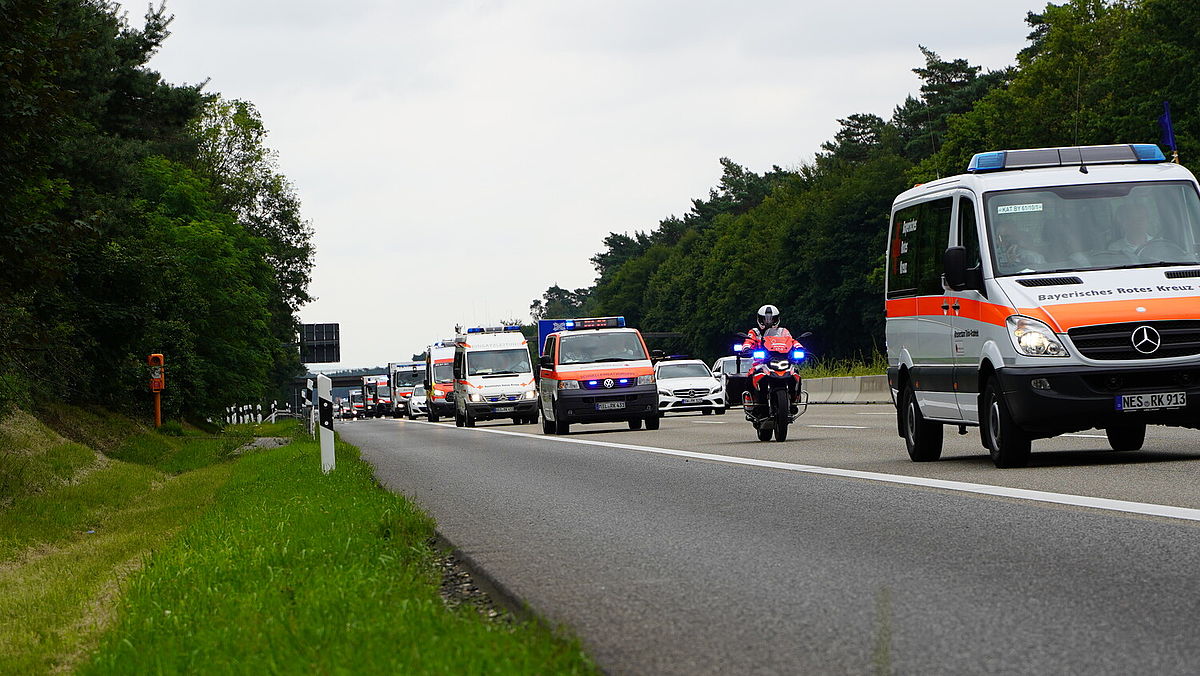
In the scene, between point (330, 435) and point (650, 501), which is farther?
point (330, 435)

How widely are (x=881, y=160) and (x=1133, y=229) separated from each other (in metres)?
78.9

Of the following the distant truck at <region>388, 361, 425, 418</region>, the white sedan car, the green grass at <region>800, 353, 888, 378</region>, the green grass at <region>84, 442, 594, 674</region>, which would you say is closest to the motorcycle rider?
the green grass at <region>84, 442, 594, 674</region>

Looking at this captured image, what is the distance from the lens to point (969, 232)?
13.1 meters

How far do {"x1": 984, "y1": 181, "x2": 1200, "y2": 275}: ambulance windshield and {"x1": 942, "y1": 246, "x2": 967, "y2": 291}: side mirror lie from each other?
25 centimetres

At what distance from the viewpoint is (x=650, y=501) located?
1161 centimetres

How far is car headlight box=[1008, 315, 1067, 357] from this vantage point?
466 inches

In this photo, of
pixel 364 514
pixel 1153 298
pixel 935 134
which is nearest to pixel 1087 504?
pixel 1153 298

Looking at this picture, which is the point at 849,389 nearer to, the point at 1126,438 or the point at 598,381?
the point at 598,381

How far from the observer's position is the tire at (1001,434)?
1227cm

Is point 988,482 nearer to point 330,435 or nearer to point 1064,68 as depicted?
point 330,435

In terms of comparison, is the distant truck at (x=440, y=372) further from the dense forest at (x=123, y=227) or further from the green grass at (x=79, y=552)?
the green grass at (x=79, y=552)

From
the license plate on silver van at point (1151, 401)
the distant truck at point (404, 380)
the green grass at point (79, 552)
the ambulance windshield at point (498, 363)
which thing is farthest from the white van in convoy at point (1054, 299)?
the distant truck at point (404, 380)

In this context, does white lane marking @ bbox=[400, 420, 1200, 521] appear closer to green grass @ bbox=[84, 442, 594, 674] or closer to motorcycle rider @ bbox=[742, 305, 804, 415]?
motorcycle rider @ bbox=[742, 305, 804, 415]

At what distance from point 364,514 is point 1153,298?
6371mm
